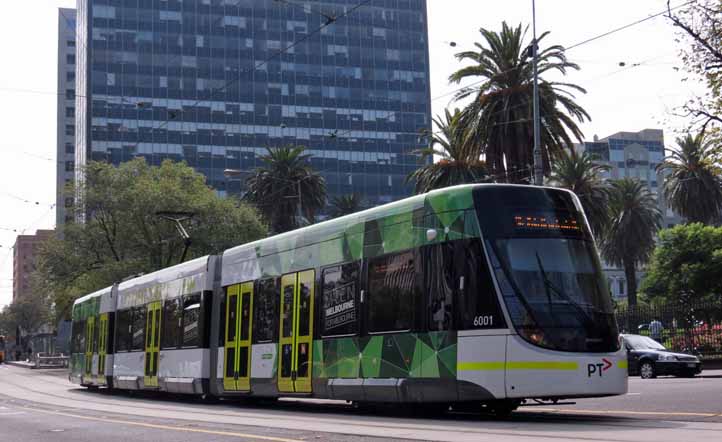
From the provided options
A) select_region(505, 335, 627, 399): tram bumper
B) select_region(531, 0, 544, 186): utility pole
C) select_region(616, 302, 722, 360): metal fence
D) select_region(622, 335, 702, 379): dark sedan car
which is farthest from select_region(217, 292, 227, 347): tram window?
select_region(616, 302, 722, 360): metal fence

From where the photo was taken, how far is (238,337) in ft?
64.6

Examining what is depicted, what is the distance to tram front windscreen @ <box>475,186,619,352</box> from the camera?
1280cm

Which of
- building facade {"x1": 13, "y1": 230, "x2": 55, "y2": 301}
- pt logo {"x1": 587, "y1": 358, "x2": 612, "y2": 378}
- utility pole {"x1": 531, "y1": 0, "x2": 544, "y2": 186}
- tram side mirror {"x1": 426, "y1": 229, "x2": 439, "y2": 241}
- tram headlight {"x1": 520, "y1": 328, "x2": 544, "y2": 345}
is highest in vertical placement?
building facade {"x1": 13, "y1": 230, "x2": 55, "y2": 301}

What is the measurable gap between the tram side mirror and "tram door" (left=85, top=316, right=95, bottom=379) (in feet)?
63.8

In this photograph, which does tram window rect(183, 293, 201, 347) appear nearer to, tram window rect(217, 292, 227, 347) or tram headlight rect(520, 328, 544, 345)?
tram window rect(217, 292, 227, 347)

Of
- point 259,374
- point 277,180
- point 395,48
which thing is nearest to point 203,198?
point 277,180

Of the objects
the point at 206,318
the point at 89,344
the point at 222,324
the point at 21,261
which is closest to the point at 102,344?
the point at 89,344

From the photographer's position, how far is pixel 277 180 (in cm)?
5931

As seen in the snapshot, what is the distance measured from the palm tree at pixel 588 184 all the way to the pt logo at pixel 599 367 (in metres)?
32.7

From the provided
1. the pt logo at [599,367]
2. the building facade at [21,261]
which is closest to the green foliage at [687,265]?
the pt logo at [599,367]

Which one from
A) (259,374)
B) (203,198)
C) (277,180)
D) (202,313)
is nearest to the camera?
(259,374)

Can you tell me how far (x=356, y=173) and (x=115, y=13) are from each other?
30882mm

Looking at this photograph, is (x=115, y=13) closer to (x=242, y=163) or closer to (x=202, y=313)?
(x=242, y=163)

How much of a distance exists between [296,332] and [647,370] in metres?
14.1
